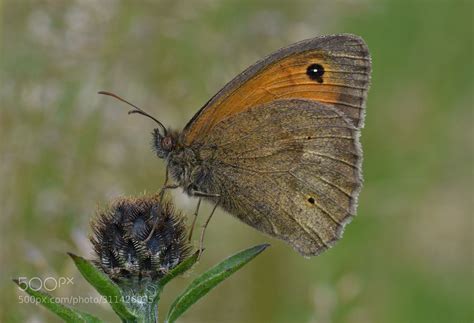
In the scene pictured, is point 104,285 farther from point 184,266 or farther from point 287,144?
point 287,144

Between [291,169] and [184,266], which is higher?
[291,169]

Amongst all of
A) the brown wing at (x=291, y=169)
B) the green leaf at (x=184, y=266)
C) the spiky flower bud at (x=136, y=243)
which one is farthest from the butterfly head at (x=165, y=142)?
the green leaf at (x=184, y=266)

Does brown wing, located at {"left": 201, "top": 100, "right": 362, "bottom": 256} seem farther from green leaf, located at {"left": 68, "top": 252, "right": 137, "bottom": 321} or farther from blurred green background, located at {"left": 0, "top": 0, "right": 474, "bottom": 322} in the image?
green leaf, located at {"left": 68, "top": 252, "right": 137, "bottom": 321}

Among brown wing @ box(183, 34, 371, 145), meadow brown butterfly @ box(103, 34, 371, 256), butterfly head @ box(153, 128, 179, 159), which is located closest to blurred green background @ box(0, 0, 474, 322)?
butterfly head @ box(153, 128, 179, 159)

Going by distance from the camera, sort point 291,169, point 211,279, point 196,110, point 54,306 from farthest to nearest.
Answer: point 196,110 < point 291,169 < point 211,279 < point 54,306

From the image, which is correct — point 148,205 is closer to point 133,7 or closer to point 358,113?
point 358,113

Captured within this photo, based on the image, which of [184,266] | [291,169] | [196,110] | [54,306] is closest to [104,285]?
[54,306]

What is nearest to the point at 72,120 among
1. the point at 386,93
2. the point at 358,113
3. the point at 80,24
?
the point at 80,24
